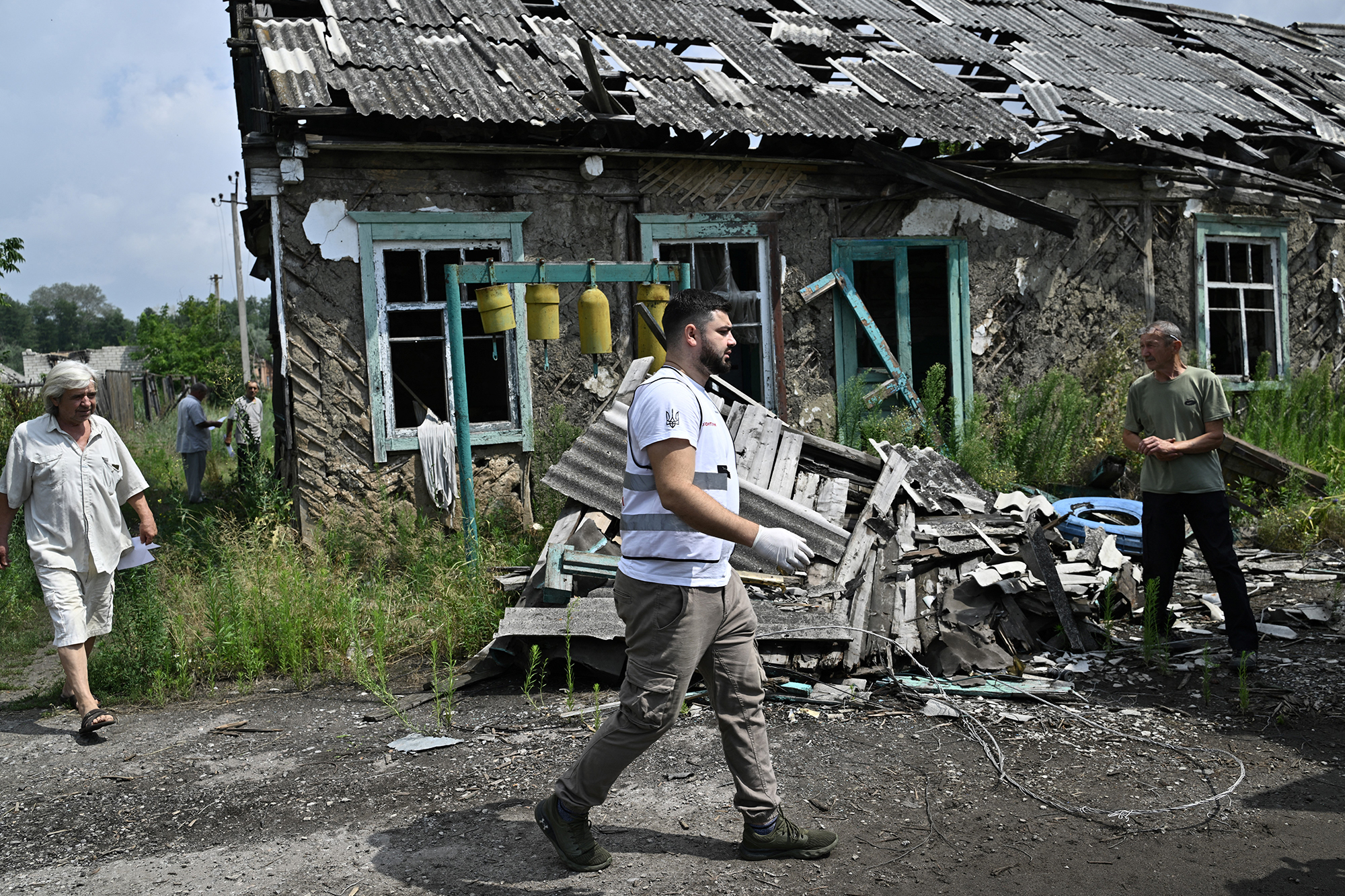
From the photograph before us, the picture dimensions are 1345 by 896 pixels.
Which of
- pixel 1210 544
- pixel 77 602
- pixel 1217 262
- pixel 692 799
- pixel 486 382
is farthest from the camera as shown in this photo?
pixel 1217 262

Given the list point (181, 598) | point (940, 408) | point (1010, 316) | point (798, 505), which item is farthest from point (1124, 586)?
point (181, 598)

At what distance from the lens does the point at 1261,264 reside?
10.7 metres

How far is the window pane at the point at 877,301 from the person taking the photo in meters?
8.98

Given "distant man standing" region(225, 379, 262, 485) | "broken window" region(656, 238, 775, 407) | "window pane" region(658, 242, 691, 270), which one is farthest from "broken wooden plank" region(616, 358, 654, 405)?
"distant man standing" region(225, 379, 262, 485)

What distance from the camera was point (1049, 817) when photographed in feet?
11.4

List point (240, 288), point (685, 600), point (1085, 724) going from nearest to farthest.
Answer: point (685, 600), point (1085, 724), point (240, 288)

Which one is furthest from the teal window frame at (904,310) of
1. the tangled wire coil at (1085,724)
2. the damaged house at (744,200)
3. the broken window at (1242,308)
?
the tangled wire coil at (1085,724)

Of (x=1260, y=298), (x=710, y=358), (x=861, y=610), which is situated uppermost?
(x=1260, y=298)

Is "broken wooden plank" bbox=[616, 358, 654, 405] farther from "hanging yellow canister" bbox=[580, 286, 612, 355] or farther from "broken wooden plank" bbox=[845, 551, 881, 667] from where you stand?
"broken wooden plank" bbox=[845, 551, 881, 667]

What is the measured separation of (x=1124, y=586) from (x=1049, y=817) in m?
2.74

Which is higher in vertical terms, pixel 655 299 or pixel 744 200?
pixel 744 200

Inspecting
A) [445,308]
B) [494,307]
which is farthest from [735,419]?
[445,308]

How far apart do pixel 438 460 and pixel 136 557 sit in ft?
9.14

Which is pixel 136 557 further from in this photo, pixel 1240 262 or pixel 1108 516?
pixel 1240 262
